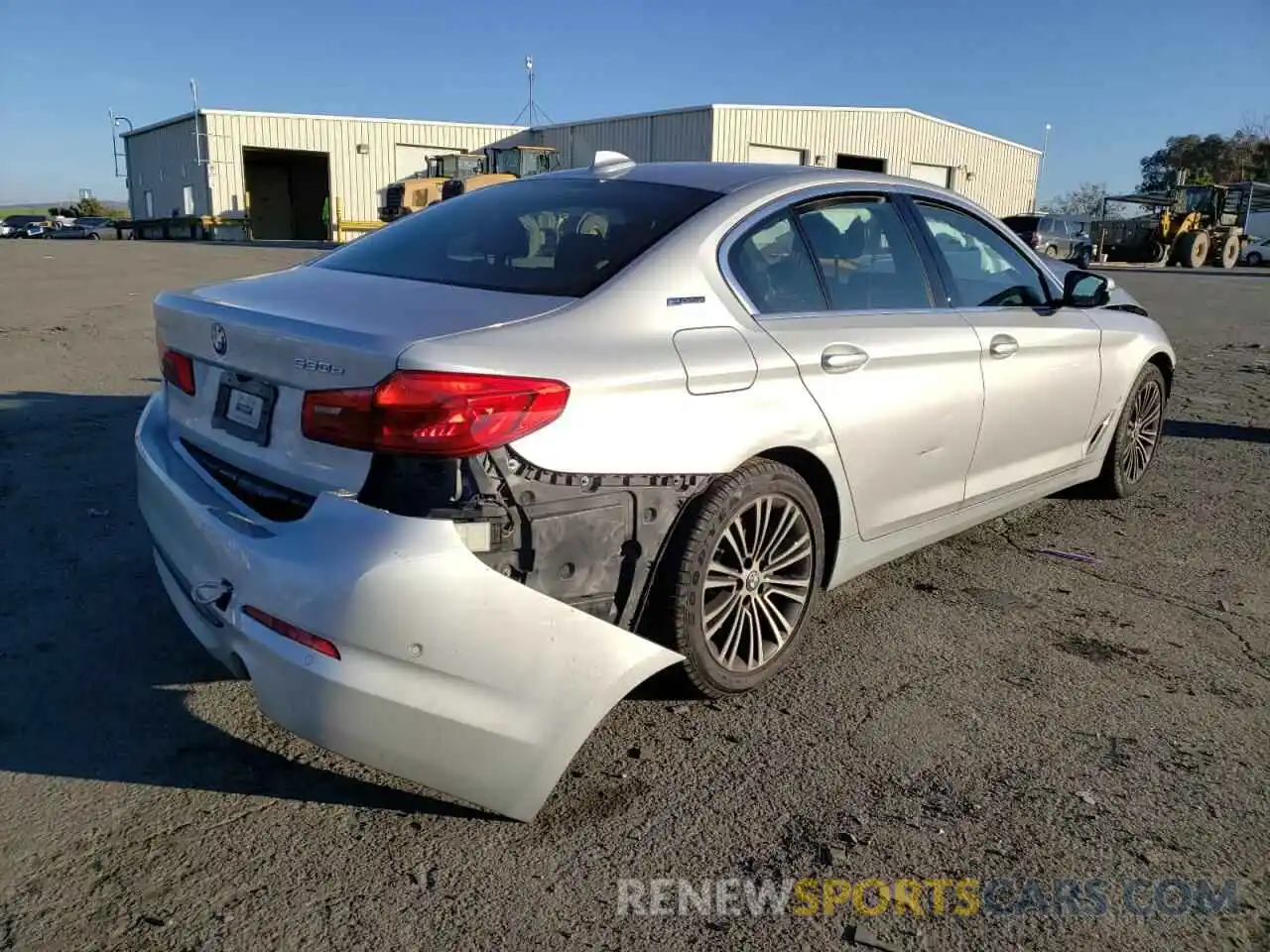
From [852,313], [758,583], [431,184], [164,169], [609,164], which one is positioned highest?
[164,169]

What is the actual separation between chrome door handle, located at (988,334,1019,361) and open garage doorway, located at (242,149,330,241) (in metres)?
45.9

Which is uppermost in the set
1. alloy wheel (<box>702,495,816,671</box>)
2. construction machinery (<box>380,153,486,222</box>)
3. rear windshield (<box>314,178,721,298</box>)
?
construction machinery (<box>380,153,486,222</box>)

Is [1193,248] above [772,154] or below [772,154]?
below

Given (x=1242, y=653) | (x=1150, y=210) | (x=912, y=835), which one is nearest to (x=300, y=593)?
(x=912, y=835)

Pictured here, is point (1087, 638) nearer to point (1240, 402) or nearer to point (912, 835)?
point (912, 835)

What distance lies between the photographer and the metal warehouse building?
35.7m

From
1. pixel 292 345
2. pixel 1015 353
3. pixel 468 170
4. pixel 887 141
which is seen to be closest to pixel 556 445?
pixel 292 345

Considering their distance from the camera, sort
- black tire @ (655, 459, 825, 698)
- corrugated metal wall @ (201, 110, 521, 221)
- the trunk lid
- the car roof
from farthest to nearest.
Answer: corrugated metal wall @ (201, 110, 521, 221) → the car roof → black tire @ (655, 459, 825, 698) → the trunk lid

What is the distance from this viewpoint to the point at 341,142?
4250 centimetres

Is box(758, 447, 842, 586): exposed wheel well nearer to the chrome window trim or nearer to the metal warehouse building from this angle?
the chrome window trim

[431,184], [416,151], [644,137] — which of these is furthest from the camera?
[416,151]

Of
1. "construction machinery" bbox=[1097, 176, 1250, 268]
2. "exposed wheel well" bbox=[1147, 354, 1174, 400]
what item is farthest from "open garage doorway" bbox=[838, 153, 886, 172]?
"exposed wheel well" bbox=[1147, 354, 1174, 400]

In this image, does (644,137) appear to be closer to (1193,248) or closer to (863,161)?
(863,161)

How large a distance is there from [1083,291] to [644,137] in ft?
113
